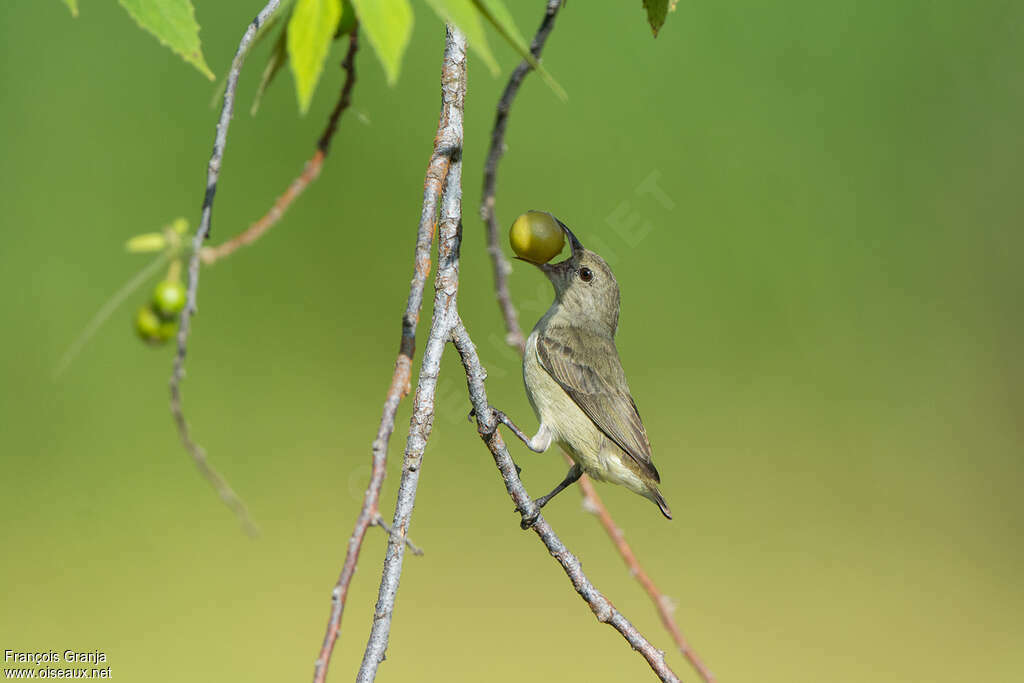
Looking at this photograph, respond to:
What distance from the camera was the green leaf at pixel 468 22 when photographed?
0.63m

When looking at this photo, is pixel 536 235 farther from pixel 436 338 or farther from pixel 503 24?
pixel 503 24

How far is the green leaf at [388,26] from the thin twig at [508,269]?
0.61m

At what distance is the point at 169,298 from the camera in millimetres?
1208

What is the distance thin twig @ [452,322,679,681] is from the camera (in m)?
1.03

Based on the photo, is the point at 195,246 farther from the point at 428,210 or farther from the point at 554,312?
the point at 554,312

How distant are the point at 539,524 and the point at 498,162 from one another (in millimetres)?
712

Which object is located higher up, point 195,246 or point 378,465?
point 195,246

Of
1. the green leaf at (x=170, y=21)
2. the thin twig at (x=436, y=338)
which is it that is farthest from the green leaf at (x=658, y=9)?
the green leaf at (x=170, y=21)

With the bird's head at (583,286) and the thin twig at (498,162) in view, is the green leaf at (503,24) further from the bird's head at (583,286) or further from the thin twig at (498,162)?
the bird's head at (583,286)

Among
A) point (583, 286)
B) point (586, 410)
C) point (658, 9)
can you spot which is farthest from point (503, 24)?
point (583, 286)

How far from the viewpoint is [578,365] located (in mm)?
2010

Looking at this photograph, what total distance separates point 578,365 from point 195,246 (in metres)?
1.14

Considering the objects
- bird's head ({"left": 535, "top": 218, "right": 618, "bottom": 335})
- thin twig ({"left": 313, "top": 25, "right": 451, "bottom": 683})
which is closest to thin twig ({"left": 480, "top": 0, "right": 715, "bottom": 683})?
thin twig ({"left": 313, "top": 25, "right": 451, "bottom": 683})

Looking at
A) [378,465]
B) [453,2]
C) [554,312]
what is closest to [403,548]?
[378,465]
